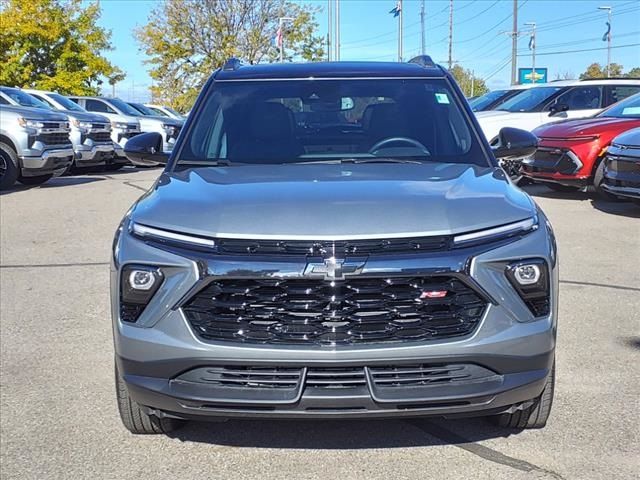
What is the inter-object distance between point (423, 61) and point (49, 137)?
34.0ft

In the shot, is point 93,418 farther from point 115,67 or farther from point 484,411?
point 115,67

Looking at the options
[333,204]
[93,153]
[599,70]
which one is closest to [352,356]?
[333,204]

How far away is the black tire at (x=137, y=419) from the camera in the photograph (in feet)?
10.8

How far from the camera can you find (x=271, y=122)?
14.1 feet

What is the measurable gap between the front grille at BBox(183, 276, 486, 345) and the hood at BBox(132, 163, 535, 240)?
0.64 feet

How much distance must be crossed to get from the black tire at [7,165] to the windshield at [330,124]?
10.0 metres

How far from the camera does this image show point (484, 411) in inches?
117

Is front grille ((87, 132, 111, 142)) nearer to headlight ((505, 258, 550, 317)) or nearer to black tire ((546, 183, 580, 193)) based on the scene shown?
black tire ((546, 183, 580, 193))

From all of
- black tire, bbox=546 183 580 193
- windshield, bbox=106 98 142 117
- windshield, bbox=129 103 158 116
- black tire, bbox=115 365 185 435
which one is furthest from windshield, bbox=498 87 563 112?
windshield, bbox=129 103 158 116

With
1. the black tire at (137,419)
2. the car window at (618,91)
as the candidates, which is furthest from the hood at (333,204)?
the car window at (618,91)

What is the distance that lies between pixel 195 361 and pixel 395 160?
1708 mm

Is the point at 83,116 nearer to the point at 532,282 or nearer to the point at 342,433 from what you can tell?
the point at 342,433

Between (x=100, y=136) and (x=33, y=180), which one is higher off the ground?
(x=100, y=136)

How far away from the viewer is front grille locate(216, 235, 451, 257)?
2.84 m
